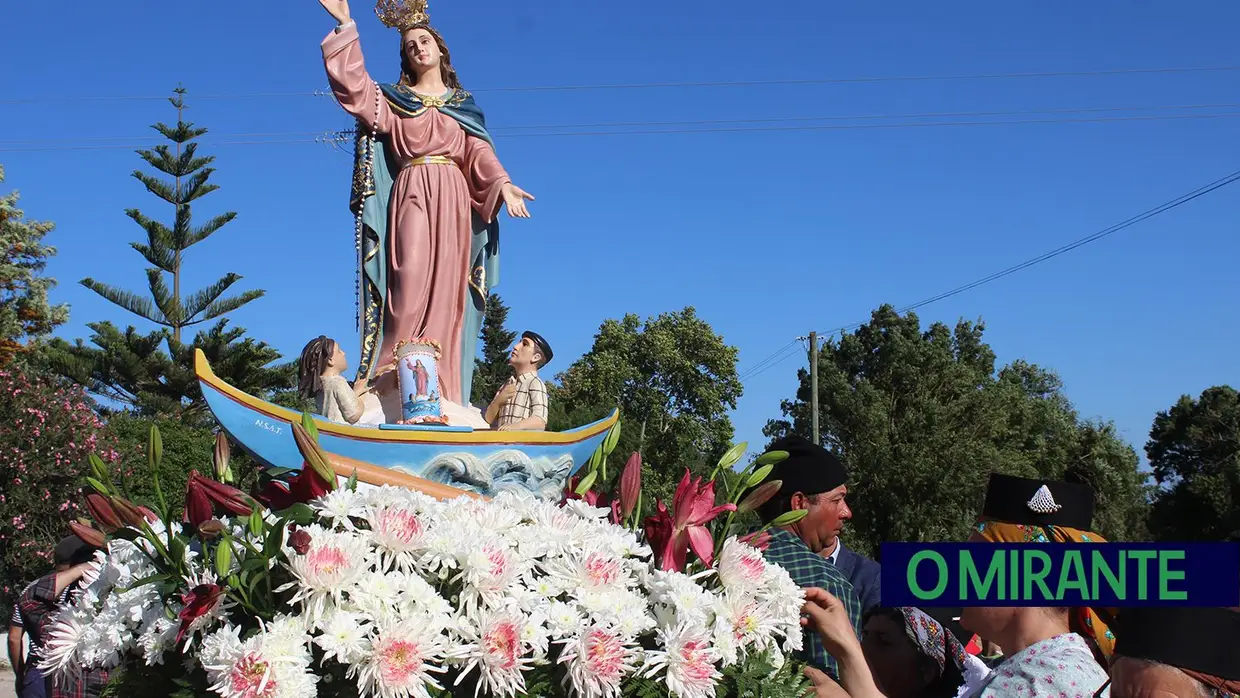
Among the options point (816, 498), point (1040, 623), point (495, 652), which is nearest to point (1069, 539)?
point (1040, 623)

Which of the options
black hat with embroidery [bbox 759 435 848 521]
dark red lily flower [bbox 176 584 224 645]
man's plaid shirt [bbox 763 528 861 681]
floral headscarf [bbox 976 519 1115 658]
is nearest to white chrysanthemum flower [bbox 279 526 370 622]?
dark red lily flower [bbox 176 584 224 645]

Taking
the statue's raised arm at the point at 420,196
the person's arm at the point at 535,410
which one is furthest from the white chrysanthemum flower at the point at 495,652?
the statue's raised arm at the point at 420,196

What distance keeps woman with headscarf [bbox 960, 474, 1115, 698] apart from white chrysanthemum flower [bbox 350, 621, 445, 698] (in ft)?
4.05

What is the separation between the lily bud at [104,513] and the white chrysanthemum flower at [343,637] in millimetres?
430

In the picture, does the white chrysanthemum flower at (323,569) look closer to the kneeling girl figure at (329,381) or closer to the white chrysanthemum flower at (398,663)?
the white chrysanthemum flower at (398,663)

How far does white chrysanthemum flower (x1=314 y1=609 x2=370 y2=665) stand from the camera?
1604 mm

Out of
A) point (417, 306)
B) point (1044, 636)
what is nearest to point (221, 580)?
point (1044, 636)

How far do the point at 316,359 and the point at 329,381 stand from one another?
20cm

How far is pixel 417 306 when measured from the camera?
332 inches

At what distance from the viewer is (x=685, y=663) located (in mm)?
1731

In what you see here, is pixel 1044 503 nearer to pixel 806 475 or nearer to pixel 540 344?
pixel 806 475

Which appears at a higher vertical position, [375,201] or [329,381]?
[375,201]

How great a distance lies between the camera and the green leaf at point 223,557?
1611 millimetres

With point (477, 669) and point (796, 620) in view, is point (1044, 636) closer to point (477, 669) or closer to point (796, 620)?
point (796, 620)
